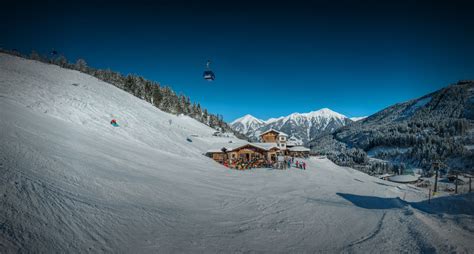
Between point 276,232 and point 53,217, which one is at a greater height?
point 53,217

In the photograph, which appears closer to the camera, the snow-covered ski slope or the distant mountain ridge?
the snow-covered ski slope

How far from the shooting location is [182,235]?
19.6 feet

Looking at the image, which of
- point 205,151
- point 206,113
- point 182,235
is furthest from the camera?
point 206,113

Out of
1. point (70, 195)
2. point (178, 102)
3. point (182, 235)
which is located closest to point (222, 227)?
point (182, 235)

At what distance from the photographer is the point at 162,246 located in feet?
17.1

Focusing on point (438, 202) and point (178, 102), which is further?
point (178, 102)

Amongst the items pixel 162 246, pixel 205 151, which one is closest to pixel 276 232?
pixel 162 246

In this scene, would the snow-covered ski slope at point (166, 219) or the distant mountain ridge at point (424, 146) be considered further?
the distant mountain ridge at point (424, 146)

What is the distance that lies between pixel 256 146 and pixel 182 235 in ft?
113

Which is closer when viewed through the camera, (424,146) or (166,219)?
(166,219)

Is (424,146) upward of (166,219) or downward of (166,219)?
upward

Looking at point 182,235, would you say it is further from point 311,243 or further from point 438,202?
point 438,202

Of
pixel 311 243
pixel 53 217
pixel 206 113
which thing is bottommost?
pixel 311 243

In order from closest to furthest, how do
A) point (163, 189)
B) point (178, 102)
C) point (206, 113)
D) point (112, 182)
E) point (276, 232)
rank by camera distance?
1. point (276, 232)
2. point (112, 182)
3. point (163, 189)
4. point (178, 102)
5. point (206, 113)
